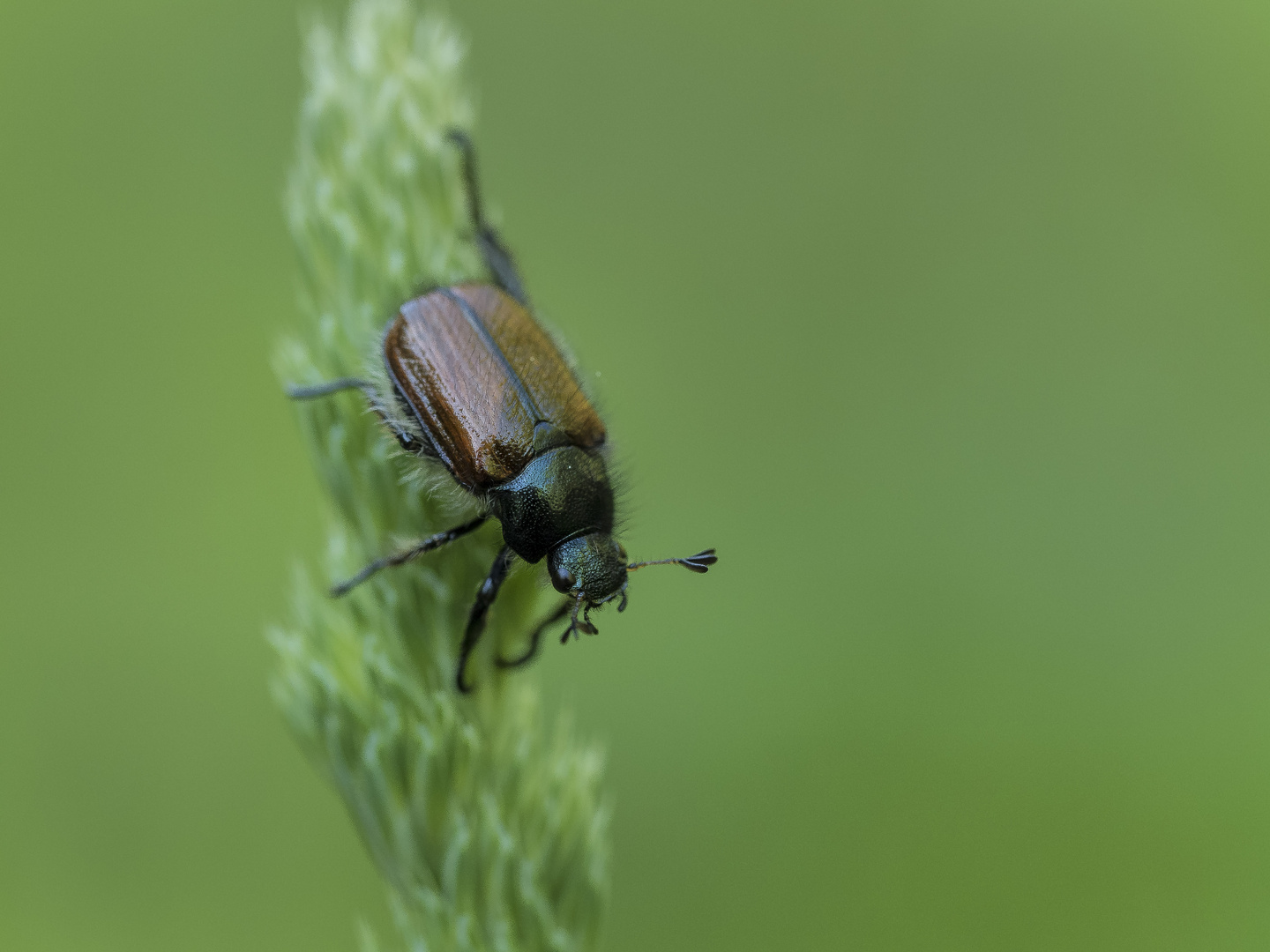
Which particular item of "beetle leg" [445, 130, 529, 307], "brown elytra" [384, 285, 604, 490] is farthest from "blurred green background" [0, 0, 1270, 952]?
"brown elytra" [384, 285, 604, 490]

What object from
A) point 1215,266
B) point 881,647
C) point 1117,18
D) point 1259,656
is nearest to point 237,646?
point 881,647

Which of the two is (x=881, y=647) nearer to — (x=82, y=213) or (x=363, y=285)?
(x=363, y=285)

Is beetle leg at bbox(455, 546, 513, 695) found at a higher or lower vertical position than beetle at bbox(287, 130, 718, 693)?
lower

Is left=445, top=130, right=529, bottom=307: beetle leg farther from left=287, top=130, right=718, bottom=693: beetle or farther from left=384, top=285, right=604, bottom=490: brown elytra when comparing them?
left=384, top=285, right=604, bottom=490: brown elytra

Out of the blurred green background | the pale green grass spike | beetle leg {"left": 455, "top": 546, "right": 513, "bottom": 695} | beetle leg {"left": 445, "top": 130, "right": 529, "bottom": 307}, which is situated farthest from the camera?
the blurred green background

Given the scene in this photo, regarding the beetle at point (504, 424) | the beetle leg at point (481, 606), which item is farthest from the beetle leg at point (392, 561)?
the beetle leg at point (481, 606)

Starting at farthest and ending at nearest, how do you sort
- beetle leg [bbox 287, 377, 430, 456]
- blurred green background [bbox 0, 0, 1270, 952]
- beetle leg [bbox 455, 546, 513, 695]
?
blurred green background [bbox 0, 0, 1270, 952]
beetle leg [bbox 287, 377, 430, 456]
beetle leg [bbox 455, 546, 513, 695]

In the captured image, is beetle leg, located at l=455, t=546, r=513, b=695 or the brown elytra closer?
beetle leg, located at l=455, t=546, r=513, b=695
